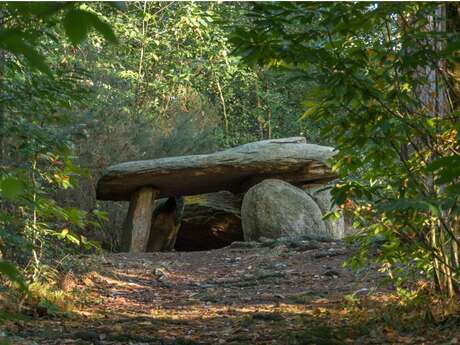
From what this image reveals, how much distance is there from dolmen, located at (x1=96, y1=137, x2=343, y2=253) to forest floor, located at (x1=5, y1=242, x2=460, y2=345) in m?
1.83

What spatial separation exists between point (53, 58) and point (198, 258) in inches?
196

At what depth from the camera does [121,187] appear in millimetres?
11039

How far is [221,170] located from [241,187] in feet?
3.71

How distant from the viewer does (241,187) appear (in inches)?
478

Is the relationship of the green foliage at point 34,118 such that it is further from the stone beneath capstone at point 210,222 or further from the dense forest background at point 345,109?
the stone beneath capstone at point 210,222

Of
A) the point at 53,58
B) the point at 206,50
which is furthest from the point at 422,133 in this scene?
the point at 206,50

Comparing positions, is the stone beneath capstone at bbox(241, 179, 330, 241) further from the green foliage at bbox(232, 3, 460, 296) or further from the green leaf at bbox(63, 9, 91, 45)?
the green leaf at bbox(63, 9, 91, 45)

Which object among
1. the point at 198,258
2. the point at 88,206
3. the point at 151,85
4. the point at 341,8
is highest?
the point at 151,85

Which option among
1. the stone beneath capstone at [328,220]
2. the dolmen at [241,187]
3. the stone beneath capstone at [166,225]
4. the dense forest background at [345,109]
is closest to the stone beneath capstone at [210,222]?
the dolmen at [241,187]

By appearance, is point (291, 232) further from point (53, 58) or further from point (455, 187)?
point (455, 187)

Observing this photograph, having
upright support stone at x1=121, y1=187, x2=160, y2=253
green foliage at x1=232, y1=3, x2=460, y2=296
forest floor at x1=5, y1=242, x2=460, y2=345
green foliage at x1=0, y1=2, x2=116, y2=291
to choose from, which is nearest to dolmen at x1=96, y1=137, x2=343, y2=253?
upright support stone at x1=121, y1=187, x2=160, y2=253

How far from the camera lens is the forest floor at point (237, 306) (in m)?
4.02

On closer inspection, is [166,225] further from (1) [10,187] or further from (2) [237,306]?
(1) [10,187]

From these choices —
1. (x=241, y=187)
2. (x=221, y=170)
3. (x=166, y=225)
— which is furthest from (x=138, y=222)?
(x=241, y=187)
